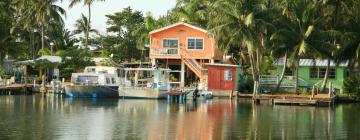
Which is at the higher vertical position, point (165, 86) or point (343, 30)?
point (343, 30)

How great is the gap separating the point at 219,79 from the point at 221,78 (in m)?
0.21

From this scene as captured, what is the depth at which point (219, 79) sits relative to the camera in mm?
58219

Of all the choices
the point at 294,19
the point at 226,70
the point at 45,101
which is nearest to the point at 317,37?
the point at 294,19

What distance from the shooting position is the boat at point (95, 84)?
54.8 meters

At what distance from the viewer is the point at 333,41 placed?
56656 millimetres

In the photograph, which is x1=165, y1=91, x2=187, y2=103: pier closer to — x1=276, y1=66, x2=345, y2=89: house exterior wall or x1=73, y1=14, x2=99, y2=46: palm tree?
x1=276, y1=66, x2=345, y2=89: house exterior wall

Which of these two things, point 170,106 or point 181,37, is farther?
point 181,37

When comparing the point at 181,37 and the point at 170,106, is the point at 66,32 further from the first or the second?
the point at 170,106

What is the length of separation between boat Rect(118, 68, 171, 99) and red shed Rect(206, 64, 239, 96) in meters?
4.41

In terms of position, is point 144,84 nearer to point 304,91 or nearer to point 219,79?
point 219,79

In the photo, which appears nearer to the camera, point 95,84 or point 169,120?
point 169,120

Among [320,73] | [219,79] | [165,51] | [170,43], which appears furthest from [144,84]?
[320,73]

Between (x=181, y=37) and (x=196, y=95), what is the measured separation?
1040 cm

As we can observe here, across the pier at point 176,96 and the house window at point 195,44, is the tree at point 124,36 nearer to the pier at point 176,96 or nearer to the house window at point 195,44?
the house window at point 195,44
